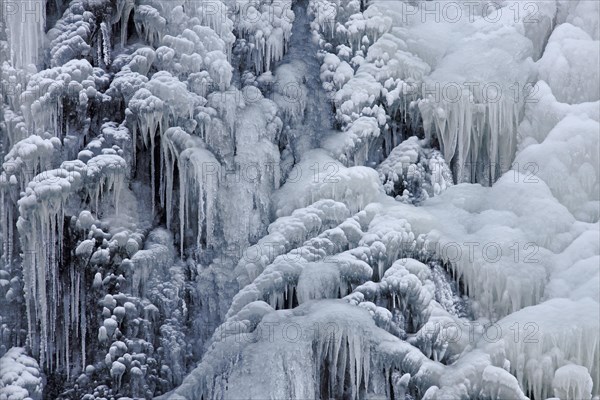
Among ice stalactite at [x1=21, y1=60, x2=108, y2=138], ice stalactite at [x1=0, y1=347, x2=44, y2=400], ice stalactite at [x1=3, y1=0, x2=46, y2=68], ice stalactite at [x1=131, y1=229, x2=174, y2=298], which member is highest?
ice stalactite at [x1=3, y1=0, x2=46, y2=68]

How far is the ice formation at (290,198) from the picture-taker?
7.68 meters

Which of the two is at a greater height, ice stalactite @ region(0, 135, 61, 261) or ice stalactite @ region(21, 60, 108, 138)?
ice stalactite @ region(21, 60, 108, 138)

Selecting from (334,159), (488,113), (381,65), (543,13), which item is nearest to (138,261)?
(334,159)

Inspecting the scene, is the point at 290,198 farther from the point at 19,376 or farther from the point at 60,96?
the point at 19,376

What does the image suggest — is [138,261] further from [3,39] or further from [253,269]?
[3,39]

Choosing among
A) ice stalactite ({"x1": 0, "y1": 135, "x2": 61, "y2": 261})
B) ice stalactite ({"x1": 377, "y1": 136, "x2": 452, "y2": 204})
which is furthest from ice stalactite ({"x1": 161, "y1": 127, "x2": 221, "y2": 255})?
ice stalactite ({"x1": 377, "y1": 136, "x2": 452, "y2": 204})

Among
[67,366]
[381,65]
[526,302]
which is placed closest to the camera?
[526,302]

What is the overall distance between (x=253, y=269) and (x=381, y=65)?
2.25 meters

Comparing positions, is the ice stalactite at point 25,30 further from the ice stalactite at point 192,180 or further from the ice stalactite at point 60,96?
the ice stalactite at point 192,180

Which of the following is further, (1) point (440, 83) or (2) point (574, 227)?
(1) point (440, 83)

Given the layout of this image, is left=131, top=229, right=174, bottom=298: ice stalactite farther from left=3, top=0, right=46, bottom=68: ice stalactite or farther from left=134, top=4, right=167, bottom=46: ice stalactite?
left=3, top=0, right=46, bottom=68: ice stalactite

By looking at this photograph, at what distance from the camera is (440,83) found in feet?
28.1

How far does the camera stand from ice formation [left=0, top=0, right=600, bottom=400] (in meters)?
7.68

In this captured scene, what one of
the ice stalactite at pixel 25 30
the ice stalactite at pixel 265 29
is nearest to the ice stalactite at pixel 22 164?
the ice stalactite at pixel 25 30
